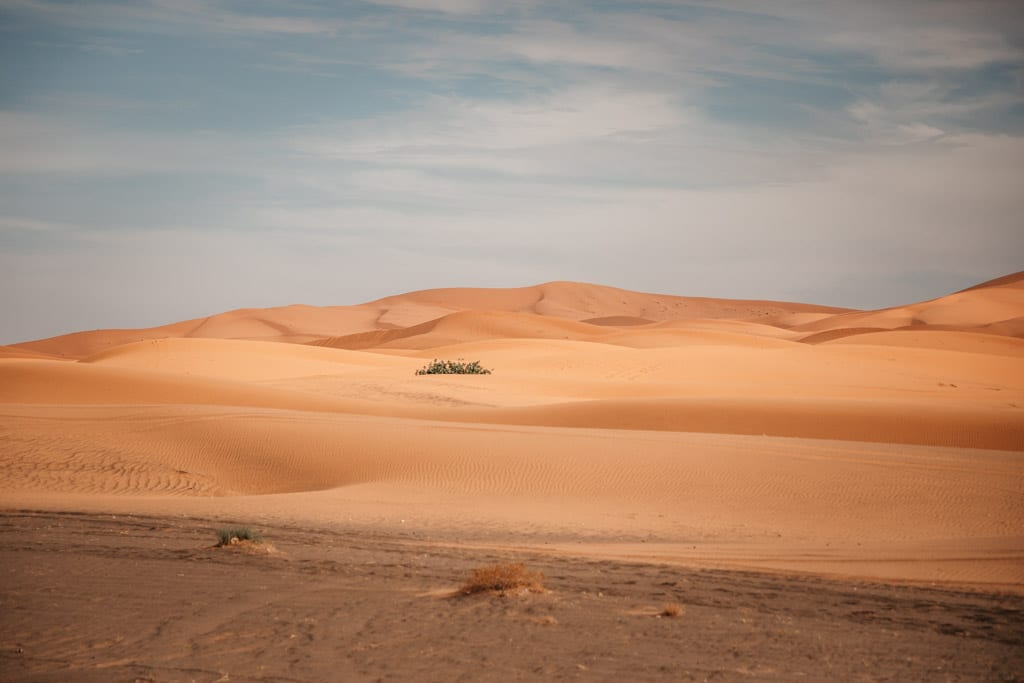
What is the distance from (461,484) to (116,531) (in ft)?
19.2

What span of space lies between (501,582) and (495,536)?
3269mm

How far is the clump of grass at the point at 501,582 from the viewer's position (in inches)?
337

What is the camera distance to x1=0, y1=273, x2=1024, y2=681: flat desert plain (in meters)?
7.07

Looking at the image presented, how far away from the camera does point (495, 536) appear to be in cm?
1182

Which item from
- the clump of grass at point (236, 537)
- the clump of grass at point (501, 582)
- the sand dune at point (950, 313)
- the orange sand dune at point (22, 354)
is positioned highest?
the sand dune at point (950, 313)

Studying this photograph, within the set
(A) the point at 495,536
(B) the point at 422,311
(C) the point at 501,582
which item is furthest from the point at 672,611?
(B) the point at 422,311

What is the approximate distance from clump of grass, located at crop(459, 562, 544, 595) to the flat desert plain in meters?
0.14

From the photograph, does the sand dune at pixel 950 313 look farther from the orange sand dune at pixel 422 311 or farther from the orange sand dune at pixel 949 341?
the orange sand dune at pixel 422 311

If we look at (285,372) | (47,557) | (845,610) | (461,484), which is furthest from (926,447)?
(285,372)

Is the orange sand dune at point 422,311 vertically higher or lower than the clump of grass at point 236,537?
higher

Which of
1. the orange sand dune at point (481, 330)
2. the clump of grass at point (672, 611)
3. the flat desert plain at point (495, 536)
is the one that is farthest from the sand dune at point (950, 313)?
the clump of grass at point (672, 611)

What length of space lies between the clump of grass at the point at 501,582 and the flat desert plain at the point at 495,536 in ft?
0.47

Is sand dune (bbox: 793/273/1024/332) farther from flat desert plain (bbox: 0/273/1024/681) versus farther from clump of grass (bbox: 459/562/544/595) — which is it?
clump of grass (bbox: 459/562/544/595)

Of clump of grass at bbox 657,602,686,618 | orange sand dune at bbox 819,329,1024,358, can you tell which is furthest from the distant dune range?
orange sand dune at bbox 819,329,1024,358
